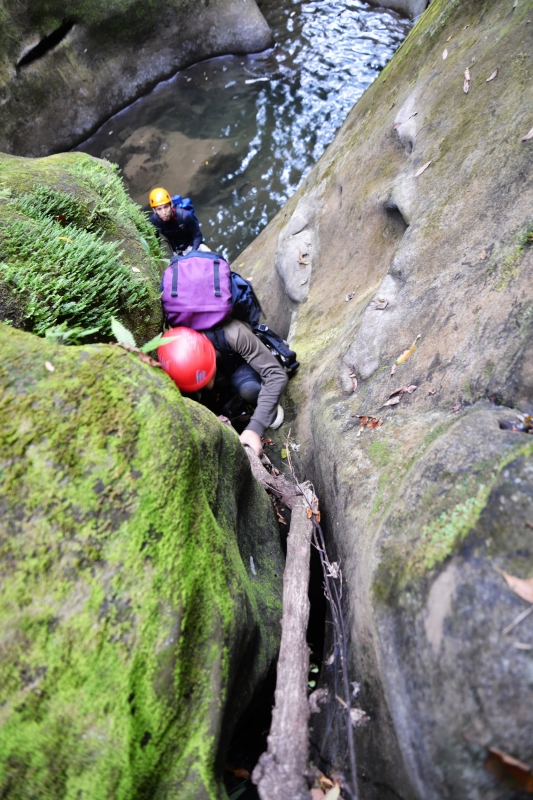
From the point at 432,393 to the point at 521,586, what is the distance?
72.4 inches

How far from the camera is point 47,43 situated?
1305cm

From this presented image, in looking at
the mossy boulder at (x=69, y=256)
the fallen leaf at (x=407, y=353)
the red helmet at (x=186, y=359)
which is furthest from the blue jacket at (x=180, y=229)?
the fallen leaf at (x=407, y=353)

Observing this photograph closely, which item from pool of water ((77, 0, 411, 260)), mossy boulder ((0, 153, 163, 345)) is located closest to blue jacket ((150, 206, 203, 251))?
pool of water ((77, 0, 411, 260))

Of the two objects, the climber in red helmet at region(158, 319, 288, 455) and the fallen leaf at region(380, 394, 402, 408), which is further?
the climber in red helmet at region(158, 319, 288, 455)

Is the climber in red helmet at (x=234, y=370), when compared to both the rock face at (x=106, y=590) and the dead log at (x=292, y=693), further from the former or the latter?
the rock face at (x=106, y=590)

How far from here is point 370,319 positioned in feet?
15.3

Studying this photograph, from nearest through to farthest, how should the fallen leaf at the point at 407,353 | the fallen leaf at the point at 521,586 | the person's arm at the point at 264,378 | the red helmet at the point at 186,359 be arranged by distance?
the fallen leaf at the point at 521,586 → the fallen leaf at the point at 407,353 → the red helmet at the point at 186,359 → the person's arm at the point at 264,378

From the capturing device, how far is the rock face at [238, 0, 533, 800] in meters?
2.10

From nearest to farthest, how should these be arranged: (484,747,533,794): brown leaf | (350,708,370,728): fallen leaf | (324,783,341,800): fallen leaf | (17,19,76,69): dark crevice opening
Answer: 1. (484,747,533,794): brown leaf
2. (324,783,341,800): fallen leaf
3. (350,708,370,728): fallen leaf
4. (17,19,76,69): dark crevice opening

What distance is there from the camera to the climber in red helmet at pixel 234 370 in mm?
4523

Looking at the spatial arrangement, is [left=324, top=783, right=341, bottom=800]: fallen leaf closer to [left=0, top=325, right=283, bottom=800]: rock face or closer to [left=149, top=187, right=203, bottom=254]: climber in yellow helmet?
[left=0, top=325, right=283, bottom=800]: rock face

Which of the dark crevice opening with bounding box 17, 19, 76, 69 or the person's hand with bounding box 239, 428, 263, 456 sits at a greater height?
the dark crevice opening with bounding box 17, 19, 76, 69

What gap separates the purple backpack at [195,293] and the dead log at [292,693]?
210cm

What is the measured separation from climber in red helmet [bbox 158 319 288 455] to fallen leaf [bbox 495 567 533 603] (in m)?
3.17
